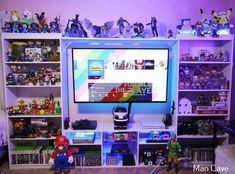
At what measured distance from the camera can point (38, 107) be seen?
2.76m

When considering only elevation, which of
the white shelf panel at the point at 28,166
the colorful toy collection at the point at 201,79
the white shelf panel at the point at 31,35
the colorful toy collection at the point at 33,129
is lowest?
the white shelf panel at the point at 28,166

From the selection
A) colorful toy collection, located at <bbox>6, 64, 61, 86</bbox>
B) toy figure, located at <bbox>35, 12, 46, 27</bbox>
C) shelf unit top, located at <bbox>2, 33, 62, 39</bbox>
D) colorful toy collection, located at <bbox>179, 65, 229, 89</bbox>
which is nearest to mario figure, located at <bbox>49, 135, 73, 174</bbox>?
colorful toy collection, located at <bbox>6, 64, 61, 86</bbox>

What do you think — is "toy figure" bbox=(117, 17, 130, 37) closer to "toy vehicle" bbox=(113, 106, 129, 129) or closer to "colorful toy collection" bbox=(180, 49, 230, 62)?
"colorful toy collection" bbox=(180, 49, 230, 62)

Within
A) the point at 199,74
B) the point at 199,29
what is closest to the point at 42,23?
the point at 199,29

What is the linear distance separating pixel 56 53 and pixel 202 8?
1.85 metres

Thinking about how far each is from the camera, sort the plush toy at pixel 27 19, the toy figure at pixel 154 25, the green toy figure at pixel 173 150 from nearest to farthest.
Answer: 1. the green toy figure at pixel 173 150
2. the plush toy at pixel 27 19
3. the toy figure at pixel 154 25

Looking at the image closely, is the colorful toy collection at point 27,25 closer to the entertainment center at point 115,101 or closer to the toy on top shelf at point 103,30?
the entertainment center at point 115,101

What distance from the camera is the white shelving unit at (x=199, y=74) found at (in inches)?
104

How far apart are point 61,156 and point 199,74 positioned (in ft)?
5.97

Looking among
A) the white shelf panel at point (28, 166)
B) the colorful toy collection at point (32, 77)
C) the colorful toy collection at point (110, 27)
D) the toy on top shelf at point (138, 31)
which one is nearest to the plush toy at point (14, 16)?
the colorful toy collection at point (110, 27)

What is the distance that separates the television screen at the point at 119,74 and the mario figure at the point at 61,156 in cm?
51

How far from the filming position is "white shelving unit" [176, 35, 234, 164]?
264 cm

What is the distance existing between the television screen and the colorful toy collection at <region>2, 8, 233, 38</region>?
0.19m

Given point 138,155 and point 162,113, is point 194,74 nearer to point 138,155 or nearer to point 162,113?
point 162,113
